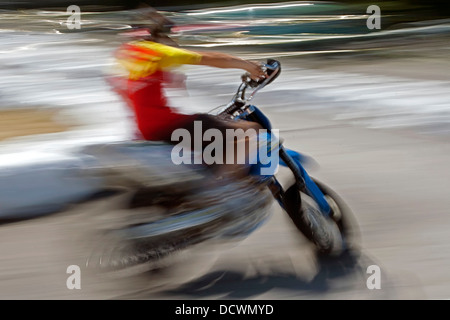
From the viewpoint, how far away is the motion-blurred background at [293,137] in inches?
180

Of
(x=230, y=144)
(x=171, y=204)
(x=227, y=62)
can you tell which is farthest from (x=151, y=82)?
(x=171, y=204)

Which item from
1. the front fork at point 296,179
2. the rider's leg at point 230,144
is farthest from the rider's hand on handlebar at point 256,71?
the rider's leg at point 230,144

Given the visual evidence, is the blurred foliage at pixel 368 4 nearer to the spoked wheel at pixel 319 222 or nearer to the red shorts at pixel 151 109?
the spoked wheel at pixel 319 222

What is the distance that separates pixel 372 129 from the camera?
8656 millimetres

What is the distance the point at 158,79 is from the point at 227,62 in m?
0.39

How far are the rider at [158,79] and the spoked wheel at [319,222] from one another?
472 millimetres

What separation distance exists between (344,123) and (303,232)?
450 centimetres

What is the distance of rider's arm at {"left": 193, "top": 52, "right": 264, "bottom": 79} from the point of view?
416cm

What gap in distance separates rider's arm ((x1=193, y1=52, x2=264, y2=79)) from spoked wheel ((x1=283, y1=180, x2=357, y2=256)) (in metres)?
0.73

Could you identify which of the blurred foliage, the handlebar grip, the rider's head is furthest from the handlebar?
the blurred foliage

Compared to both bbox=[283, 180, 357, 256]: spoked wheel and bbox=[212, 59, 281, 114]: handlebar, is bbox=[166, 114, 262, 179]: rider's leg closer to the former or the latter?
bbox=[212, 59, 281, 114]: handlebar

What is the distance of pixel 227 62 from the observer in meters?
4.24

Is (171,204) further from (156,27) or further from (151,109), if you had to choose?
(156,27)

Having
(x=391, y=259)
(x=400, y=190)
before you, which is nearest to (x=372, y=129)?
(x=400, y=190)
